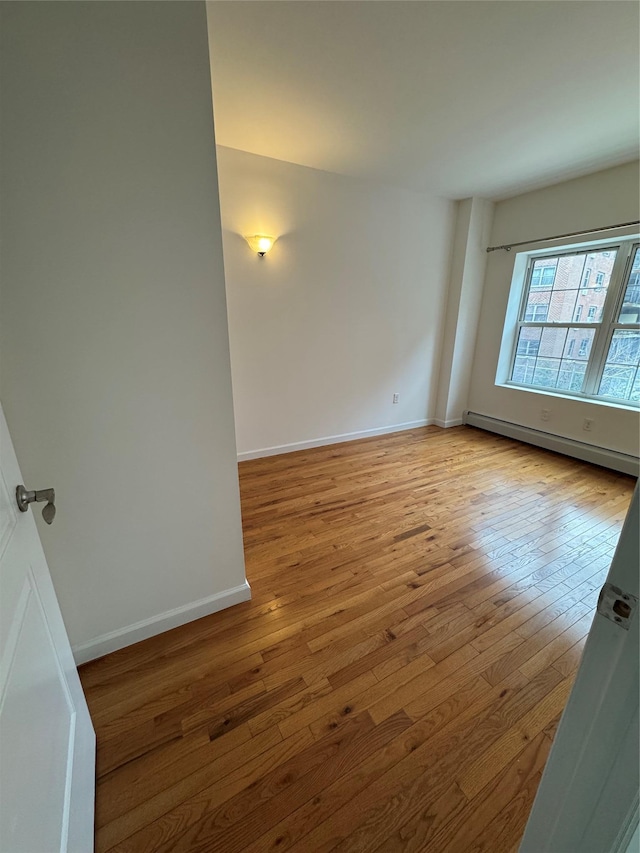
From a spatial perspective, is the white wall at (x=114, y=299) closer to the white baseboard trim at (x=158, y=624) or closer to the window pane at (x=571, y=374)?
the white baseboard trim at (x=158, y=624)

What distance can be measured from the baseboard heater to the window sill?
409 millimetres

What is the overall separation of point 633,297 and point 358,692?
3872 millimetres

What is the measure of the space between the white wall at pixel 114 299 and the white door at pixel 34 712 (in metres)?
0.37

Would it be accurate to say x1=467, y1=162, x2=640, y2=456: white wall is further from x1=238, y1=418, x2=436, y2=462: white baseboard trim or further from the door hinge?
the door hinge

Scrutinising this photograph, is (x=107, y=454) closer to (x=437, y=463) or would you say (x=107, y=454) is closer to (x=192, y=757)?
(x=192, y=757)

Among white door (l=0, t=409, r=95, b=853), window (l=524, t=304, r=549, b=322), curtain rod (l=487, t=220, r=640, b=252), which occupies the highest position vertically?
curtain rod (l=487, t=220, r=640, b=252)

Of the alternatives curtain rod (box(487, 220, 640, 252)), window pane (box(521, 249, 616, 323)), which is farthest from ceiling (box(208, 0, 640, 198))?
window pane (box(521, 249, 616, 323))

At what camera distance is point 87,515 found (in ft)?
4.10

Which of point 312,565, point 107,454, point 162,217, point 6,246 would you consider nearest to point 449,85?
point 162,217

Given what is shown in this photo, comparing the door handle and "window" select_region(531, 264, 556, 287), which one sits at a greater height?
"window" select_region(531, 264, 556, 287)

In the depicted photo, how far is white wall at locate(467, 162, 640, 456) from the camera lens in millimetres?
2928

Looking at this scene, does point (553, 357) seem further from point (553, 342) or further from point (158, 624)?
point (158, 624)

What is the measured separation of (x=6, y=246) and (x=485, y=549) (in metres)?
2.58

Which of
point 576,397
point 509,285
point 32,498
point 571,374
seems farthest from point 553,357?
point 32,498
